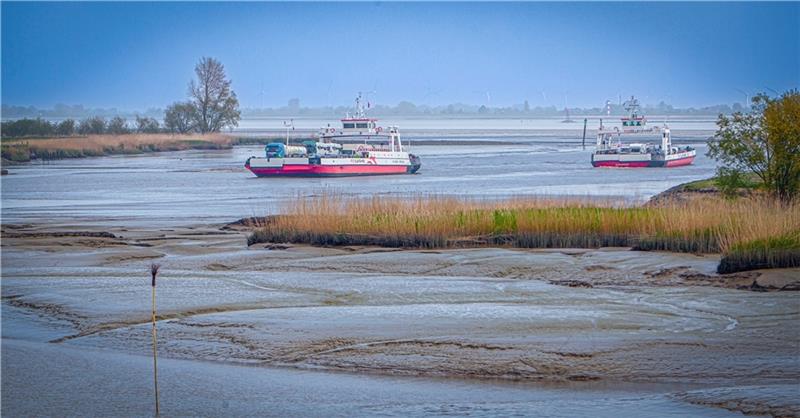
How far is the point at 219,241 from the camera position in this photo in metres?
27.0

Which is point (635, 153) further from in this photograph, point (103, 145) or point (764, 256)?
point (764, 256)

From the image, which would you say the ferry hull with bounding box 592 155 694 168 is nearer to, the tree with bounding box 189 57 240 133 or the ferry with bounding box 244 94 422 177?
the ferry with bounding box 244 94 422 177

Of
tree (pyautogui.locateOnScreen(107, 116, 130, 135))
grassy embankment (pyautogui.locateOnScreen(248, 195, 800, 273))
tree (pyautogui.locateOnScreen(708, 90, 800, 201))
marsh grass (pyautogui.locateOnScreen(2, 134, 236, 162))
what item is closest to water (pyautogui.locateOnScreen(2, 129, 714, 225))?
marsh grass (pyautogui.locateOnScreen(2, 134, 236, 162))

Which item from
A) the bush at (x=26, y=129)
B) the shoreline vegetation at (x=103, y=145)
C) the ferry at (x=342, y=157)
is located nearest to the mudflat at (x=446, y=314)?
the ferry at (x=342, y=157)

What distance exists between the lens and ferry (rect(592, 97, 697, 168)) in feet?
245

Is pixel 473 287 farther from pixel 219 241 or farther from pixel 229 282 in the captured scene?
pixel 219 241

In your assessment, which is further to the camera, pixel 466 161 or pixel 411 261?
pixel 466 161

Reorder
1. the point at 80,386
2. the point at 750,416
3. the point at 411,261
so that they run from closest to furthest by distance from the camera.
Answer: the point at 750,416, the point at 80,386, the point at 411,261

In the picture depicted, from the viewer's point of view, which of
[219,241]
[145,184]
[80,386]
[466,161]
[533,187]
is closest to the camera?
[80,386]

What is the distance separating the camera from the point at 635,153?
7775 cm

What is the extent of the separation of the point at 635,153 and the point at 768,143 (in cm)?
4951

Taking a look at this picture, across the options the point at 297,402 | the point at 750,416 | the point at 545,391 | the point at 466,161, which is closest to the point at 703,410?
the point at 750,416

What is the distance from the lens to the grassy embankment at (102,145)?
88.1 metres

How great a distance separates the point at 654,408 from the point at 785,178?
19003mm
